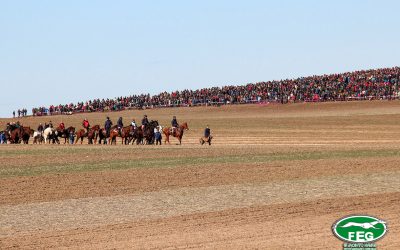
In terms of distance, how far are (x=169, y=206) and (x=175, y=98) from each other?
90.0m

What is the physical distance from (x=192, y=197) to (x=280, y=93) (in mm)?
78234

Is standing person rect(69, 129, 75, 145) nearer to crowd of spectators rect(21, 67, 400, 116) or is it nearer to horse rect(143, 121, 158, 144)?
horse rect(143, 121, 158, 144)

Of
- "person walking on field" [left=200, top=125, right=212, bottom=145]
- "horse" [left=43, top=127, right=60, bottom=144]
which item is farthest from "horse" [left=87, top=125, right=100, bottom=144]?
"person walking on field" [left=200, top=125, right=212, bottom=145]

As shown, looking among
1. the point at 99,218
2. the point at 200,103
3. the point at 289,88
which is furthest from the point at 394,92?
the point at 99,218

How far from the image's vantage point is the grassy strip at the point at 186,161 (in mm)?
33000

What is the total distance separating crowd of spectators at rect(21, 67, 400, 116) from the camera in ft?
316

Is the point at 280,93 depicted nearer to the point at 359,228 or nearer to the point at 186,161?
the point at 186,161

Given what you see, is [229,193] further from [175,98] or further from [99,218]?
[175,98]

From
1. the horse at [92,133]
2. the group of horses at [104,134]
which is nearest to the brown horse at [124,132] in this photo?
the group of horses at [104,134]

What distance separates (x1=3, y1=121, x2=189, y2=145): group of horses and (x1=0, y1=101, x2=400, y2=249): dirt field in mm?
13325

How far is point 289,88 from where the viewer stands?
4031 inches

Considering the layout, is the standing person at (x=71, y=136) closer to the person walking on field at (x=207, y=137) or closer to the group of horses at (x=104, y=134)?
the group of horses at (x=104, y=134)

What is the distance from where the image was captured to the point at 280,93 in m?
102

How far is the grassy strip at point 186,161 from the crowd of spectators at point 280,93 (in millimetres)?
55766
